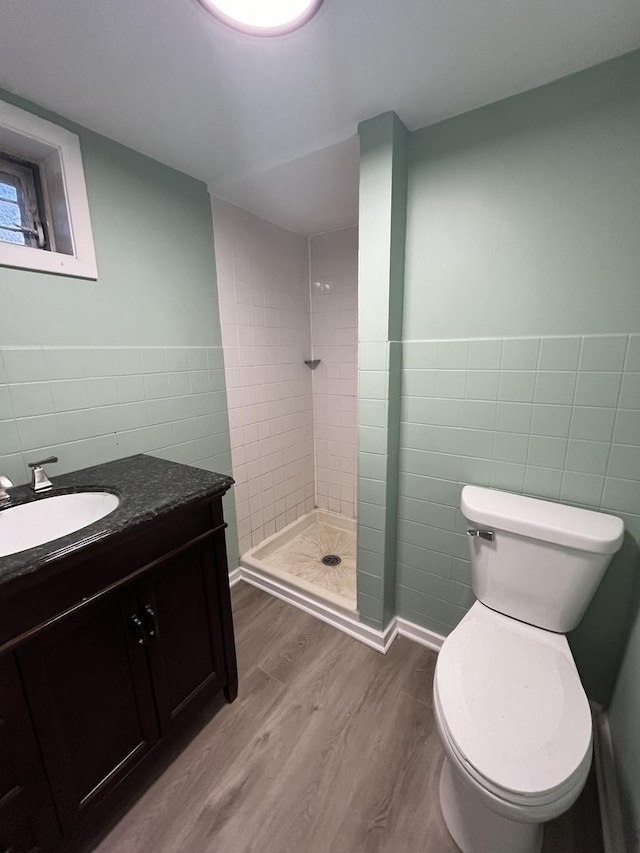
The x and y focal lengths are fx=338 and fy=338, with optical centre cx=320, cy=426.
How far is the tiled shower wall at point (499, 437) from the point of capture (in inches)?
43.9

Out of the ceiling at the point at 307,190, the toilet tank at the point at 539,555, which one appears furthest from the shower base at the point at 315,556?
the ceiling at the point at 307,190

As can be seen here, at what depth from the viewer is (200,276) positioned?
171cm

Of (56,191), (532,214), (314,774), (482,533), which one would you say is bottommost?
(314,774)

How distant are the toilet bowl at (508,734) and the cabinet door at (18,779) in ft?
3.21

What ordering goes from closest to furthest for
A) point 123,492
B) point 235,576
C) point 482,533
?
point 123,492 < point 482,533 < point 235,576

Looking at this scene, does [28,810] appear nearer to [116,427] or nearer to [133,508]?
[133,508]

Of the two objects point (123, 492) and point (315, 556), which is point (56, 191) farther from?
point (315, 556)

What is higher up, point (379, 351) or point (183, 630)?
point (379, 351)

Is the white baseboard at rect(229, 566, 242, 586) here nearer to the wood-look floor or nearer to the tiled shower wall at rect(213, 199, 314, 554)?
the tiled shower wall at rect(213, 199, 314, 554)

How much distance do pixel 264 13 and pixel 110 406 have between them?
4.30 ft

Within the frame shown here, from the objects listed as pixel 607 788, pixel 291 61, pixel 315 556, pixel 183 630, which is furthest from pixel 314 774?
pixel 291 61

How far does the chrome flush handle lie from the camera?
3.90ft

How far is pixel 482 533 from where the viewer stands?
1.21 m

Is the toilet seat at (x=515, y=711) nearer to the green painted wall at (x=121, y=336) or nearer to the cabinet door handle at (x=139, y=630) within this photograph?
the cabinet door handle at (x=139, y=630)
